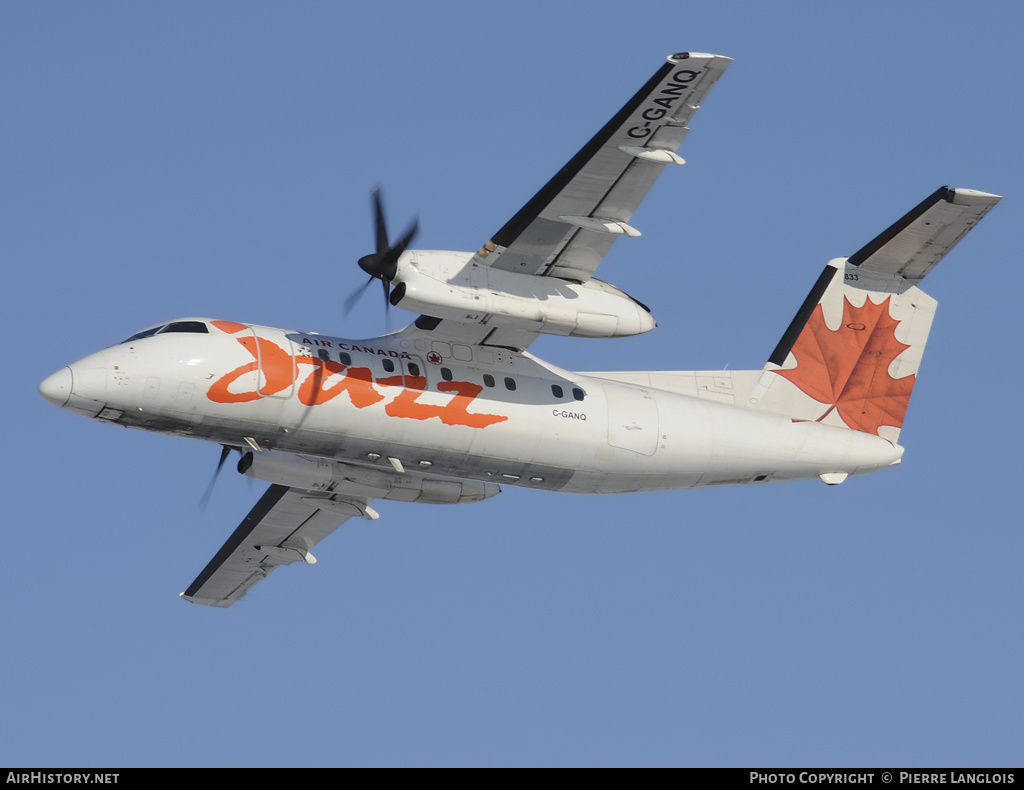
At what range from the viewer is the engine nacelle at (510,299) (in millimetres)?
19188

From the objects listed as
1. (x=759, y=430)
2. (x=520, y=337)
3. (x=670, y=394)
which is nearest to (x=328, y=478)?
(x=520, y=337)

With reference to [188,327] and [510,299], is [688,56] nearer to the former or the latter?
[510,299]

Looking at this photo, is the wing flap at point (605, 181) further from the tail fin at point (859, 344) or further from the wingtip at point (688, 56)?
the tail fin at point (859, 344)

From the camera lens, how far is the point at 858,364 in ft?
80.6

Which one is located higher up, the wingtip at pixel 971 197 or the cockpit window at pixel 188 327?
the wingtip at pixel 971 197

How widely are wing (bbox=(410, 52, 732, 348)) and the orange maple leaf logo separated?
5849 mm

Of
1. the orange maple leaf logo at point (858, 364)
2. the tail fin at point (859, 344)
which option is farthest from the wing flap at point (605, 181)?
the orange maple leaf logo at point (858, 364)

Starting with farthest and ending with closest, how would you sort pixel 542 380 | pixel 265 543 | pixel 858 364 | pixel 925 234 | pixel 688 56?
pixel 265 543 → pixel 858 364 → pixel 925 234 → pixel 542 380 → pixel 688 56

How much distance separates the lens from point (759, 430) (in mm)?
22797

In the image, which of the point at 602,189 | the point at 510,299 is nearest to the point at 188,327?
the point at 510,299

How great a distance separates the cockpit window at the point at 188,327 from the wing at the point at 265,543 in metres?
4.57

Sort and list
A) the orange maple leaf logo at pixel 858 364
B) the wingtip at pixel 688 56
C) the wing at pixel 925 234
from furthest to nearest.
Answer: the orange maple leaf logo at pixel 858 364 < the wing at pixel 925 234 < the wingtip at pixel 688 56

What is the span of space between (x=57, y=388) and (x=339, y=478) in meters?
4.79
